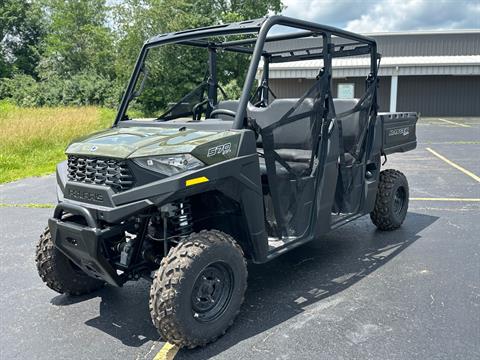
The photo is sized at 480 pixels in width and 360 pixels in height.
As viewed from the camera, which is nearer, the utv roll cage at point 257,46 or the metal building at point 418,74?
the utv roll cage at point 257,46

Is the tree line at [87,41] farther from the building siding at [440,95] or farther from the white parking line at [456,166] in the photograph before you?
the building siding at [440,95]

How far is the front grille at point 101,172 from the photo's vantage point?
287cm

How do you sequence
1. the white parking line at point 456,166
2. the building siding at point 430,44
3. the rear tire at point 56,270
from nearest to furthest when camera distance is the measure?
1. the rear tire at point 56,270
2. the white parking line at point 456,166
3. the building siding at point 430,44

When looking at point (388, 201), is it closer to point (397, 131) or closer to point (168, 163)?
point (397, 131)

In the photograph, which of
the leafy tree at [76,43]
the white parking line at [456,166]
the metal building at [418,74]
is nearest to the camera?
the white parking line at [456,166]

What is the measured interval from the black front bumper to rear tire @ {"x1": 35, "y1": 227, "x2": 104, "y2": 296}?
405 millimetres

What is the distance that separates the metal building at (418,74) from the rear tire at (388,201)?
1834cm

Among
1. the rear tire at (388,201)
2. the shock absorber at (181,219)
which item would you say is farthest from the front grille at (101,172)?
the rear tire at (388,201)

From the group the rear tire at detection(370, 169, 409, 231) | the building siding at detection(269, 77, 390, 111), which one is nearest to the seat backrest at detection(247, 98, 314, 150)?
the rear tire at detection(370, 169, 409, 231)

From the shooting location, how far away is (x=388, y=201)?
17.1 ft

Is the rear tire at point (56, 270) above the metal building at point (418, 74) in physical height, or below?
below

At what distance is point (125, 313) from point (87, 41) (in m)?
41.9

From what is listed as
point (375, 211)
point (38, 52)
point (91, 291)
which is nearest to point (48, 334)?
point (91, 291)

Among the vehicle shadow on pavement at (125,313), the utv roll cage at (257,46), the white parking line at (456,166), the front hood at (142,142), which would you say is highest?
the utv roll cage at (257,46)
